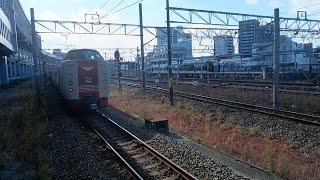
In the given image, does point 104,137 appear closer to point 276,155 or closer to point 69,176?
point 69,176

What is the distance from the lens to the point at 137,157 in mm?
8492

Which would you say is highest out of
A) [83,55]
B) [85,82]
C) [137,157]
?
[83,55]

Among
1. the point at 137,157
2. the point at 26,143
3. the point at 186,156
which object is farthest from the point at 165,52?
the point at 186,156

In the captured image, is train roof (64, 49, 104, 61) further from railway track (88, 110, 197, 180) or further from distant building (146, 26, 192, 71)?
distant building (146, 26, 192, 71)

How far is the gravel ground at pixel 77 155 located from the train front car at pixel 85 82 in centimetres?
184

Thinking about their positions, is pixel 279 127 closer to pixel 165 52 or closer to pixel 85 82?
pixel 85 82

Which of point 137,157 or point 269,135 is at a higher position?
point 137,157

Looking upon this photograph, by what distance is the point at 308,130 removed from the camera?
11.4 m

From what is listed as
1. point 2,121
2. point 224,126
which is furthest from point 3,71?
point 224,126

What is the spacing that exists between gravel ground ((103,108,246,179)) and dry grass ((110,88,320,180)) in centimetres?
110

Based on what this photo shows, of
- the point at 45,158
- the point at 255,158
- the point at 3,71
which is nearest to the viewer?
the point at 45,158

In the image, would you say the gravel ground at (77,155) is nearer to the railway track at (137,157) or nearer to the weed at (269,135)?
the railway track at (137,157)

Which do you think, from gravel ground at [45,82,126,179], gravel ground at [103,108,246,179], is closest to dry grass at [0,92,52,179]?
gravel ground at [45,82,126,179]

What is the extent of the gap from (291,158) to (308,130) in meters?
2.63
